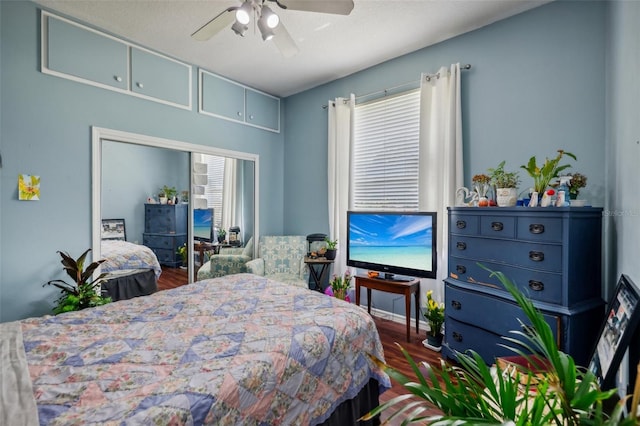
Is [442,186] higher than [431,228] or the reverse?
higher

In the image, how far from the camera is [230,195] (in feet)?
13.2

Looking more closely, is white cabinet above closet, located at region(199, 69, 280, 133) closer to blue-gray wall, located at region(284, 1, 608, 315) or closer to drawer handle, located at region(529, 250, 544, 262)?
blue-gray wall, located at region(284, 1, 608, 315)

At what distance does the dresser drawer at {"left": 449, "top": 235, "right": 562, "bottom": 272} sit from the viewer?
190cm

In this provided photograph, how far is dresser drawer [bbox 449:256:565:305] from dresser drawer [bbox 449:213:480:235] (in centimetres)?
23

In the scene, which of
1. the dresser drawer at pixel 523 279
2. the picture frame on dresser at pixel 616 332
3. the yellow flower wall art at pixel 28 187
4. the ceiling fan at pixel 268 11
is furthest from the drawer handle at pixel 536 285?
the yellow flower wall art at pixel 28 187

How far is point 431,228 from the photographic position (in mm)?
2912

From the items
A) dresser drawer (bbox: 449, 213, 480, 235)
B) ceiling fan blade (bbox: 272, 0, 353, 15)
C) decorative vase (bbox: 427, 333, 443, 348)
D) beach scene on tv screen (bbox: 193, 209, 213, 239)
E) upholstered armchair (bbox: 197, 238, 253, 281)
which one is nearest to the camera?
ceiling fan blade (bbox: 272, 0, 353, 15)

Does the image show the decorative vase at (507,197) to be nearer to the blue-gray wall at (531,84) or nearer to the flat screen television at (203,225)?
the blue-gray wall at (531,84)

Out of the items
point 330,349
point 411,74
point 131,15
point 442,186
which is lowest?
point 330,349

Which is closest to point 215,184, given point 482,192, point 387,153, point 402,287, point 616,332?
point 387,153

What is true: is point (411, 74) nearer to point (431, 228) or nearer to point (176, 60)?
point (431, 228)

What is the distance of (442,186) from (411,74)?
129 centimetres

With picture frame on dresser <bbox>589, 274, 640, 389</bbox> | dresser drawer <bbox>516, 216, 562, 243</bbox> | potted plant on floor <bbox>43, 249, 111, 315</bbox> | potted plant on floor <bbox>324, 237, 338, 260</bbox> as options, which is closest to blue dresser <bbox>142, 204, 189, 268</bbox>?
potted plant on floor <bbox>43, 249, 111, 315</bbox>

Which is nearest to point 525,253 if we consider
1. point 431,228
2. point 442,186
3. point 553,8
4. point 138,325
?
point 431,228
